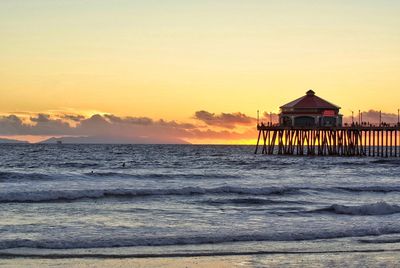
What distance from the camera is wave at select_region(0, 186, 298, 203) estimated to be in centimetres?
2689

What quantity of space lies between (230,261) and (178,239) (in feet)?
9.60

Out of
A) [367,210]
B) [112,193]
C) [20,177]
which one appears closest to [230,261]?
[367,210]

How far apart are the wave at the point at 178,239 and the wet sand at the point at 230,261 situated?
5.39ft

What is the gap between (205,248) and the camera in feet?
51.9

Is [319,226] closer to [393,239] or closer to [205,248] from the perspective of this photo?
[393,239]

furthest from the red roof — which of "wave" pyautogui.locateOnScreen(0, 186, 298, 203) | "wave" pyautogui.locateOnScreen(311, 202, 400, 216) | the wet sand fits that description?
the wet sand

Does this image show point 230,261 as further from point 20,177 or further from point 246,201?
point 20,177

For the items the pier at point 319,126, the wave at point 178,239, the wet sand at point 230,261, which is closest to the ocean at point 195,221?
the wave at point 178,239

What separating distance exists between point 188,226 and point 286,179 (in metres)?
24.7

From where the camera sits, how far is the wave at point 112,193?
26.9 metres

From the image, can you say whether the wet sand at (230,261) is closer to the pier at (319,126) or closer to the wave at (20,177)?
the wave at (20,177)

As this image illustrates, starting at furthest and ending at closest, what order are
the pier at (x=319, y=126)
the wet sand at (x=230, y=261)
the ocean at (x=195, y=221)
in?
the pier at (x=319, y=126), the ocean at (x=195, y=221), the wet sand at (x=230, y=261)

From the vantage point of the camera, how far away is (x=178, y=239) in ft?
55.4

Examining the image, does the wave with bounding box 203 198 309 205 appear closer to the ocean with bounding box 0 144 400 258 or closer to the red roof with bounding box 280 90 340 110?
the ocean with bounding box 0 144 400 258
